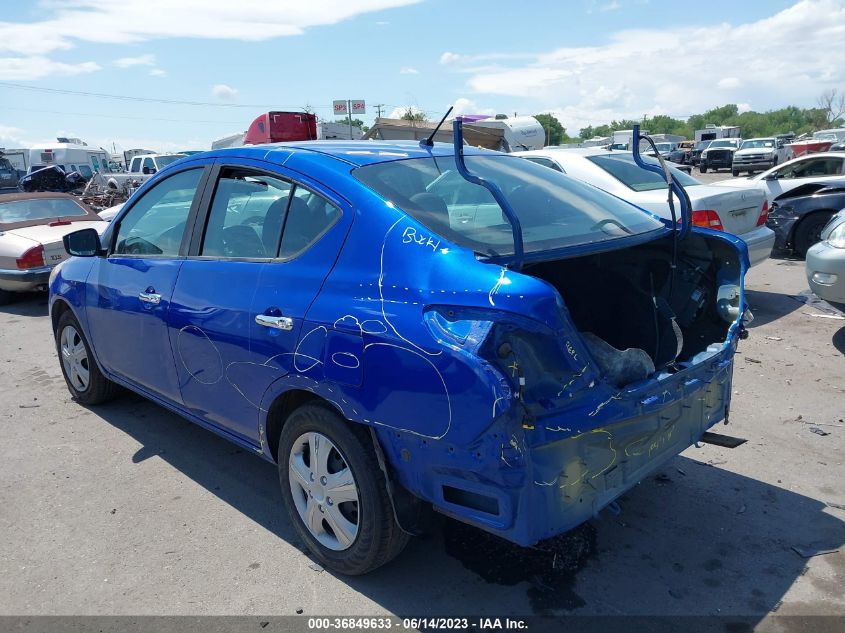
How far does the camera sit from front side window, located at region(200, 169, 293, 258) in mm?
3133

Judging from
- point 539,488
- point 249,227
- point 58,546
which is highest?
point 249,227

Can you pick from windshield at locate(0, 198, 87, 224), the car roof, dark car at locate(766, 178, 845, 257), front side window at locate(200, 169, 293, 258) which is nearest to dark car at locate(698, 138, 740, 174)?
dark car at locate(766, 178, 845, 257)

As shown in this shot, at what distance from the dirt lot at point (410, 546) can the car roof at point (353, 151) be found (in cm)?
184

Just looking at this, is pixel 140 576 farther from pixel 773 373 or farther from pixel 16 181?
pixel 16 181

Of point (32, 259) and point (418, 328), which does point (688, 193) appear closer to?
point (418, 328)

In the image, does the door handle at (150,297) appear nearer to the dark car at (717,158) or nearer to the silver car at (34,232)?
the silver car at (34,232)

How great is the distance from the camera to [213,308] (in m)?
3.25

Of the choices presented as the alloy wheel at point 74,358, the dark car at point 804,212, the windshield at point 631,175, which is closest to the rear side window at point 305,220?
the alloy wheel at point 74,358

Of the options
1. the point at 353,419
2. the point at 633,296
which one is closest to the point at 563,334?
the point at 353,419

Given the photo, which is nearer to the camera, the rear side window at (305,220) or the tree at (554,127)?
the rear side window at (305,220)

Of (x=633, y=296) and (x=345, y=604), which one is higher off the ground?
(x=633, y=296)

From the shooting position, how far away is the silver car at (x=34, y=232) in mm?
8680

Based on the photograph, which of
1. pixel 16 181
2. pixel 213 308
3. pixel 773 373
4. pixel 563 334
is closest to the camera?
pixel 563 334

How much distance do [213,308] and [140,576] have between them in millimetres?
1272
